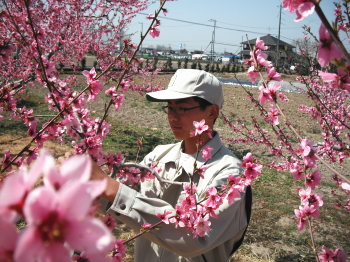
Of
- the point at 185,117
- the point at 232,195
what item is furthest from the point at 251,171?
the point at 185,117

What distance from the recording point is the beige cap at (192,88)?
186cm

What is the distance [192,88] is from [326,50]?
42.1 inches

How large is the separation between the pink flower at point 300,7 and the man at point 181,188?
3.20ft

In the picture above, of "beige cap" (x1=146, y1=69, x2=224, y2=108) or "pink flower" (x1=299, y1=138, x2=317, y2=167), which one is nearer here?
"pink flower" (x1=299, y1=138, x2=317, y2=167)

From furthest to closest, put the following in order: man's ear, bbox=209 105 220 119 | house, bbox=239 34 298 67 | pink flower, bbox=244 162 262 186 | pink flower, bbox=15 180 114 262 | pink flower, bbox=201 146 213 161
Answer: house, bbox=239 34 298 67 → man's ear, bbox=209 105 220 119 → pink flower, bbox=201 146 213 161 → pink flower, bbox=244 162 262 186 → pink flower, bbox=15 180 114 262

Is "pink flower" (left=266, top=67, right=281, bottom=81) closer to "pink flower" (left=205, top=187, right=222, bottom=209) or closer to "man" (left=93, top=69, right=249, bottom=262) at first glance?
"man" (left=93, top=69, right=249, bottom=262)

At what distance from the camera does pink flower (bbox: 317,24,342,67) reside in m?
0.84

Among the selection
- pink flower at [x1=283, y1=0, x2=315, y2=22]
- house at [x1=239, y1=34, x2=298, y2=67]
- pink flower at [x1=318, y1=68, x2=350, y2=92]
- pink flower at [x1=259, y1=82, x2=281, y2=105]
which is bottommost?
house at [x1=239, y1=34, x2=298, y2=67]

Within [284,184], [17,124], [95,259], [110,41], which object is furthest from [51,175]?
[110,41]

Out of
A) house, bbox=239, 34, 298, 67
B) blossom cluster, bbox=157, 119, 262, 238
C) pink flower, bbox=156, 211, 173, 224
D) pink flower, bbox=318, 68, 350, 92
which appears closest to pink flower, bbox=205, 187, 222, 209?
blossom cluster, bbox=157, 119, 262, 238

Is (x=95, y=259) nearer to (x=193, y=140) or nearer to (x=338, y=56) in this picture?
(x=338, y=56)

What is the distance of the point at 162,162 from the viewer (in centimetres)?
206

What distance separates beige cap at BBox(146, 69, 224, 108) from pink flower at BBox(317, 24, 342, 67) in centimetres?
104

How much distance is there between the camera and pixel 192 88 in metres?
1.86
